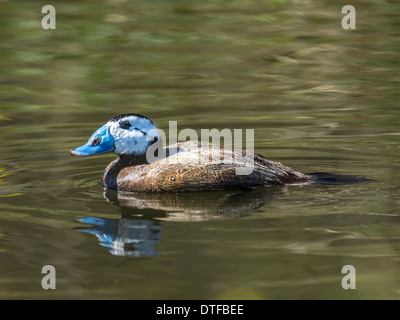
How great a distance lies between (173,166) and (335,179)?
1.56 meters

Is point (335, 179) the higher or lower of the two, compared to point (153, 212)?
higher

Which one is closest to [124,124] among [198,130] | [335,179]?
[335,179]

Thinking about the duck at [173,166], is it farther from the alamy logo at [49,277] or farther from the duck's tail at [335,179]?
the alamy logo at [49,277]

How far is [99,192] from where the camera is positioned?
8.20 metres

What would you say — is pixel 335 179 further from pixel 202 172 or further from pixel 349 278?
pixel 349 278

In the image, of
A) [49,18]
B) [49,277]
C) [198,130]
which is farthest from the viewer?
[49,18]

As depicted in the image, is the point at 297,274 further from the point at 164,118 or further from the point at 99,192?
the point at 164,118

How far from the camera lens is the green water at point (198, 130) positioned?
600 cm

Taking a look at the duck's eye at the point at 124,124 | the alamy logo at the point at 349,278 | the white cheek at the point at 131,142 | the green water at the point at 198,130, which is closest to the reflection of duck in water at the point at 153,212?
the green water at the point at 198,130

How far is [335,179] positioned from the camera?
26.9 ft

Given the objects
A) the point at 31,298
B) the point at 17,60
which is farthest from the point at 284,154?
the point at 17,60

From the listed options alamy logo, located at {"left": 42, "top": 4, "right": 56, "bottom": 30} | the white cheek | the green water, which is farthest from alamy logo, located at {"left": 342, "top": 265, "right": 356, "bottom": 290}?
alamy logo, located at {"left": 42, "top": 4, "right": 56, "bottom": 30}

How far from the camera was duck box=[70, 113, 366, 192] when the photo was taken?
311 inches
